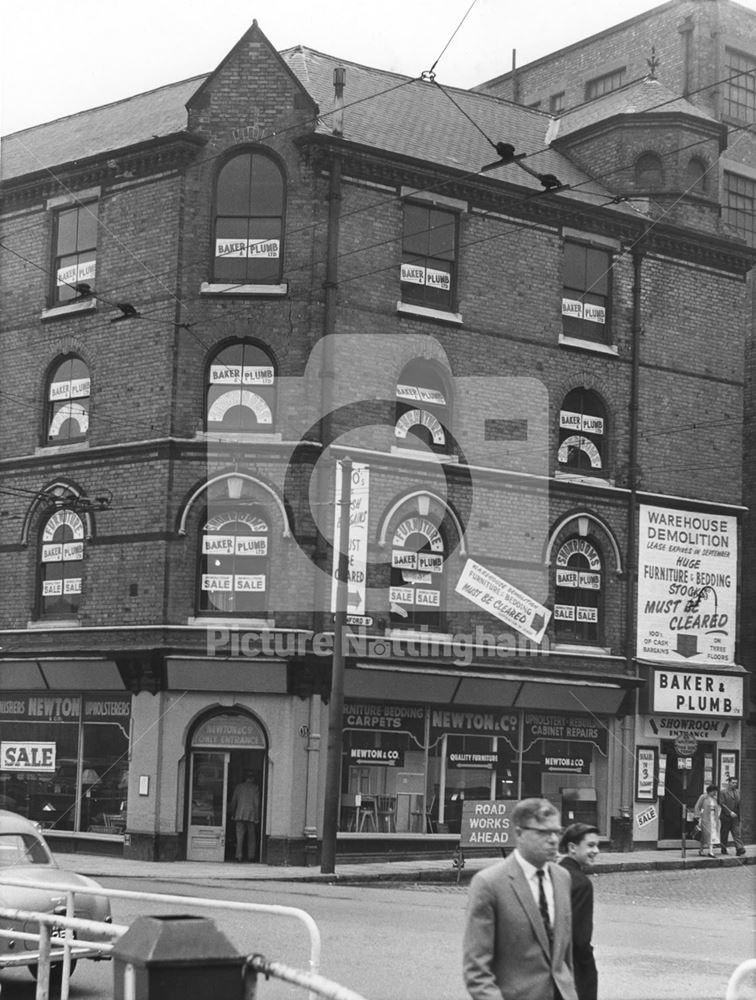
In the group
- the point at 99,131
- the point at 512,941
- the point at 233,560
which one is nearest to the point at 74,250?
the point at 99,131

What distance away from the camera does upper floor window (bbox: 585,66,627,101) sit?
144 ft

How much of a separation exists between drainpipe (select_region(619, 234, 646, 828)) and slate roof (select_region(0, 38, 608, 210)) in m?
2.41

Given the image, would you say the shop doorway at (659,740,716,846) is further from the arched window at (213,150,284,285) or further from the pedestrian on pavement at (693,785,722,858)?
the arched window at (213,150,284,285)

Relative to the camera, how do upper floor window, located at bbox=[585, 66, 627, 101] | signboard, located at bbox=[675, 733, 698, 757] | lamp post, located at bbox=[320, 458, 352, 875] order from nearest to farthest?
1. lamp post, located at bbox=[320, 458, 352, 875]
2. signboard, located at bbox=[675, 733, 698, 757]
3. upper floor window, located at bbox=[585, 66, 627, 101]

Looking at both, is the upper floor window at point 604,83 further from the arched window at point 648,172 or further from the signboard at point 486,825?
the signboard at point 486,825

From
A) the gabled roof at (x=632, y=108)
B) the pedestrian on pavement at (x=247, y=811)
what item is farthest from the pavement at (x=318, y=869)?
the gabled roof at (x=632, y=108)

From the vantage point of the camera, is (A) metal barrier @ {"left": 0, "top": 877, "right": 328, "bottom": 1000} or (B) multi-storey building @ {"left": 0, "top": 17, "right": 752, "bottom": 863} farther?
(B) multi-storey building @ {"left": 0, "top": 17, "right": 752, "bottom": 863}

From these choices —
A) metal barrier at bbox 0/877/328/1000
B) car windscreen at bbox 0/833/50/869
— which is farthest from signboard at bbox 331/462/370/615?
metal barrier at bbox 0/877/328/1000

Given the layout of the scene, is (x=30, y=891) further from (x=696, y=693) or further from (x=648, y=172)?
(x=648, y=172)

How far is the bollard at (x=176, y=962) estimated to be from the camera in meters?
7.86

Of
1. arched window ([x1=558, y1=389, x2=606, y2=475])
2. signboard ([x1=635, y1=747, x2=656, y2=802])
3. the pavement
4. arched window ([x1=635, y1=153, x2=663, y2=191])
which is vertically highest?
arched window ([x1=635, y1=153, x2=663, y2=191])

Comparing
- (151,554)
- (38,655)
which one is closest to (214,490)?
(151,554)

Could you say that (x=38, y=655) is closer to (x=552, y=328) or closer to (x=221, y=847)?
(x=221, y=847)

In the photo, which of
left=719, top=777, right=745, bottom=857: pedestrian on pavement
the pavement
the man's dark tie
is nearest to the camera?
the man's dark tie
